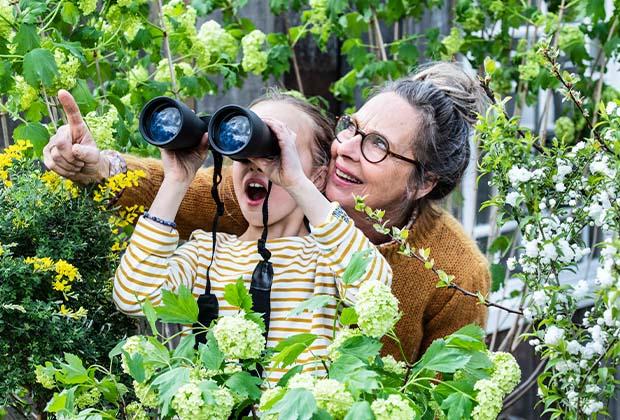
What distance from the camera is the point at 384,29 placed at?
442cm

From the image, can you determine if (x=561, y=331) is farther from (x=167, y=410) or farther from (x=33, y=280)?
(x=33, y=280)

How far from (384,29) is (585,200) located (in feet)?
9.45

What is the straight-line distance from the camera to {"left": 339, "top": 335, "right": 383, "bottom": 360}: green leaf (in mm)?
1427

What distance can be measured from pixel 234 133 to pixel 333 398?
0.67m

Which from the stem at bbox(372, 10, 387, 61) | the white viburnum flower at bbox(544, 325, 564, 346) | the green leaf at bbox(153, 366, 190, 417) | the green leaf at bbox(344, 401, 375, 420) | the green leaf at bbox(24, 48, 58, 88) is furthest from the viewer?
the stem at bbox(372, 10, 387, 61)

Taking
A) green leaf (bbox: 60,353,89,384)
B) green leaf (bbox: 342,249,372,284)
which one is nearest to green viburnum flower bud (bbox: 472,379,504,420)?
green leaf (bbox: 342,249,372,284)

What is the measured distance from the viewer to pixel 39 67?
2061 mm

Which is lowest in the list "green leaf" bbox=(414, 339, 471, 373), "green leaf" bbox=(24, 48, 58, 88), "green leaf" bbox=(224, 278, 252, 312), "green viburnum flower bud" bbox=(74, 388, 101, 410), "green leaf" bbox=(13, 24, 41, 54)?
"green viburnum flower bud" bbox=(74, 388, 101, 410)

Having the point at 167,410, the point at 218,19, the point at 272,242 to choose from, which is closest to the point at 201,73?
the point at 218,19

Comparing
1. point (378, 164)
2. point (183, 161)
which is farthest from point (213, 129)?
point (378, 164)

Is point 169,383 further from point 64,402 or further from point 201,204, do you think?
point 201,204

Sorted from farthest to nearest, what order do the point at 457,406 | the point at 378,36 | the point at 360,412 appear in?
the point at 378,36 < the point at 457,406 < the point at 360,412

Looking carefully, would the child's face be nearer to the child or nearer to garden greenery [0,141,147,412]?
the child

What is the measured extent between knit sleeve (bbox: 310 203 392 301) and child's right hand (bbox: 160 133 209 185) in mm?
283
